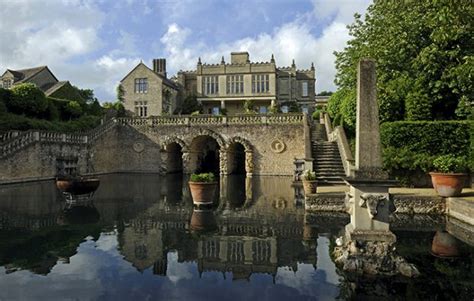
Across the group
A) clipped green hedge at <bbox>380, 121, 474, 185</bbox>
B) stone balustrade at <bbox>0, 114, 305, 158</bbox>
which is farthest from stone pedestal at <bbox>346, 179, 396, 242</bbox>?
stone balustrade at <bbox>0, 114, 305, 158</bbox>

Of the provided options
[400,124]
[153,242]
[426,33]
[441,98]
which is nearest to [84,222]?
[153,242]

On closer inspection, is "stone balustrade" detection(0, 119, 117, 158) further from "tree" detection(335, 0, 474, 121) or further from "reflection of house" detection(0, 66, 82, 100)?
"tree" detection(335, 0, 474, 121)

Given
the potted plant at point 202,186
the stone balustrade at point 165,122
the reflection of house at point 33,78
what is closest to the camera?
the potted plant at point 202,186

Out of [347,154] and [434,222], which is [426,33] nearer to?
[347,154]

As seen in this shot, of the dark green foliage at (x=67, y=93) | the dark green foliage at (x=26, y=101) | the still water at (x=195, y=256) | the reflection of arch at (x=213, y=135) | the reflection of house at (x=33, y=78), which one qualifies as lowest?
the still water at (x=195, y=256)

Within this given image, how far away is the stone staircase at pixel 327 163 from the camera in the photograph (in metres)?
16.6

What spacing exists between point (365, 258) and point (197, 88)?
145 feet

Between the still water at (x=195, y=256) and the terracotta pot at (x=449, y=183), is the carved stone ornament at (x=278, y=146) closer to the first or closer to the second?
the still water at (x=195, y=256)

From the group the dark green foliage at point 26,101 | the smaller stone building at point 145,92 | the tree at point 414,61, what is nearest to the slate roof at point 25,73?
the smaller stone building at point 145,92

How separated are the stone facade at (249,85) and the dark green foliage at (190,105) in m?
0.95

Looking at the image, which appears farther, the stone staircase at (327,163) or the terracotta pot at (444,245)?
the stone staircase at (327,163)

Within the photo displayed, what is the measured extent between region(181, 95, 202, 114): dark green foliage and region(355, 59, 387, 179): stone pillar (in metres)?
40.5

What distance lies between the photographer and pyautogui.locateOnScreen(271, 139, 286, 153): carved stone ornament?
2752 centimetres

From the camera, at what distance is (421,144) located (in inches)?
592
